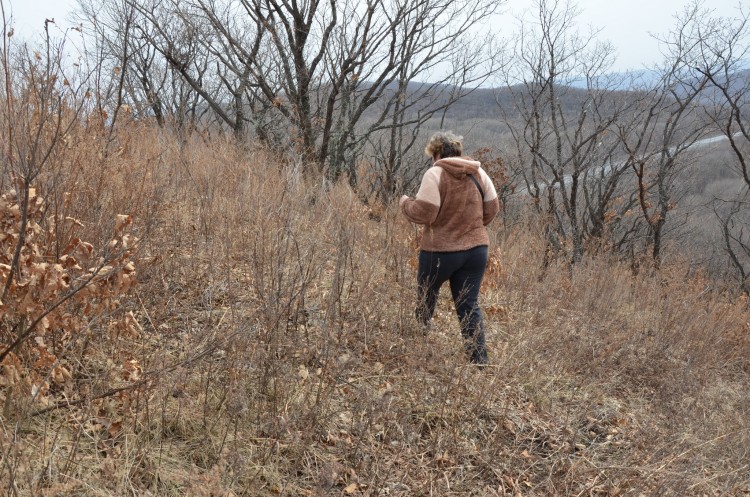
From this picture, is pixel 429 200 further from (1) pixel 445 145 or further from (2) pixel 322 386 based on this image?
(2) pixel 322 386

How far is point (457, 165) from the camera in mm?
3801

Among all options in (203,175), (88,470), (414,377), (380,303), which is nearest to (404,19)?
(203,175)

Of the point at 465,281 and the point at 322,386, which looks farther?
the point at 465,281

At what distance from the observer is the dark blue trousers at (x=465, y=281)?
3.90 meters

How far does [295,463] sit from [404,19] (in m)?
7.69

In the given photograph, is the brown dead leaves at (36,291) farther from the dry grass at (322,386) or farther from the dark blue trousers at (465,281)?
the dark blue trousers at (465,281)

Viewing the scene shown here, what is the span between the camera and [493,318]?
5.40 metres

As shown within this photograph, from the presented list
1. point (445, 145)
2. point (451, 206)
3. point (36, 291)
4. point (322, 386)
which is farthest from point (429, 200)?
point (36, 291)

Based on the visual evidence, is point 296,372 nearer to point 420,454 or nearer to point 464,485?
point 420,454

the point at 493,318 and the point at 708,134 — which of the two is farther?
the point at 708,134

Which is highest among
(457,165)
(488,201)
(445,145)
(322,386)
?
(445,145)

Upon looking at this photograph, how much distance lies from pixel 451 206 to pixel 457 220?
0.35 ft

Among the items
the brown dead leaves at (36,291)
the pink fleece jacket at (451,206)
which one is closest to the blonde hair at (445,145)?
the pink fleece jacket at (451,206)

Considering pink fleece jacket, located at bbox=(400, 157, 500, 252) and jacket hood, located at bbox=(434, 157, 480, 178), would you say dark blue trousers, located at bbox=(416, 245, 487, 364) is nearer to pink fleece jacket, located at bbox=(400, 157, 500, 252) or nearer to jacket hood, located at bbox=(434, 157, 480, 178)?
pink fleece jacket, located at bbox=(400, 157, 500, 252)
